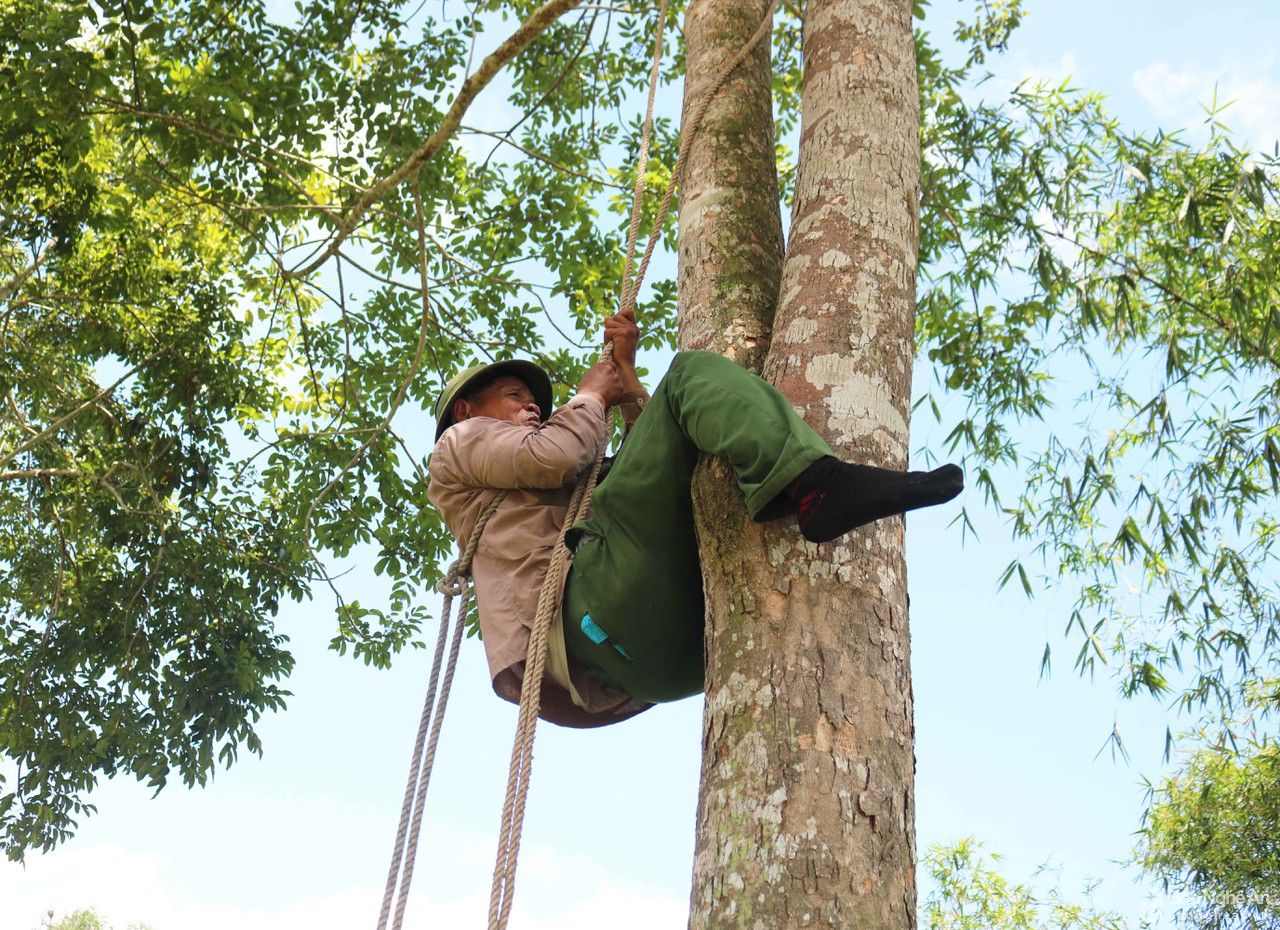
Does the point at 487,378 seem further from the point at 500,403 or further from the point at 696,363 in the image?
the point at 696,363

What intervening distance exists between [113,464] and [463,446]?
177 inches

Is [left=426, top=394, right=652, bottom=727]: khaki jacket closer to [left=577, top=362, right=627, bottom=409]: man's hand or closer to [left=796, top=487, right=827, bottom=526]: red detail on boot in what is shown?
[left=577, top=362, right=627, bottom=409]: man's hand

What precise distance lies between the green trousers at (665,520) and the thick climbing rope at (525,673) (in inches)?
3.3

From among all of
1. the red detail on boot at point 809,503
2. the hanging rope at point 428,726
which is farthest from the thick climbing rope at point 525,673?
→ the red detail on boot at point 809,503

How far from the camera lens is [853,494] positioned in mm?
1639

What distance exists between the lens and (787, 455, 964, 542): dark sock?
5.35 feet

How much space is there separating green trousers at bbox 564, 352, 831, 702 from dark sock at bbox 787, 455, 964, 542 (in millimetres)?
42

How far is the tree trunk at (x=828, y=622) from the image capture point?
1435mm

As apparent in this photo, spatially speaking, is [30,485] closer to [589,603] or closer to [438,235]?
[438,235]

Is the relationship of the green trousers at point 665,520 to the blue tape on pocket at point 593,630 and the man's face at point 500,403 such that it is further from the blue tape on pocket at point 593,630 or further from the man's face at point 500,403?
the man's face at point 500,403

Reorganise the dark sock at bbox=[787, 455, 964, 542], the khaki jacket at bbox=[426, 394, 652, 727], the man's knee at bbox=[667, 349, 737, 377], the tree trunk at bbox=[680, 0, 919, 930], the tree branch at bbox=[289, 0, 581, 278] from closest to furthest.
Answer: the tree trunk at bbox=[680, 0, 919, 930] → the dark sock at bbox=[787, 455, 964, 542] → the man's knee at bbox=[667, 349, 737, 377] → the khaki jacket at bbox=[426, 394, 652, 727] → the tree branch at bbox=[289, 0, 581, 278]

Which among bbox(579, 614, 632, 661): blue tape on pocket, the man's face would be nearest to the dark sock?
bbox(579, 614, 632, 661): blue tape on pocket

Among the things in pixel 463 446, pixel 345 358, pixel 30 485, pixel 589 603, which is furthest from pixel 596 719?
pixel 30 485

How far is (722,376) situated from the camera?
1886 mm
